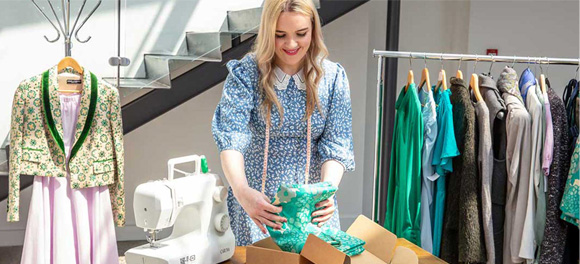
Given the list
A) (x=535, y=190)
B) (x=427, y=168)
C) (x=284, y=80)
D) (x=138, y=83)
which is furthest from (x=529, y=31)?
(x=284, y=80)

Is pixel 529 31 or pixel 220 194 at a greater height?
pixel 529 31

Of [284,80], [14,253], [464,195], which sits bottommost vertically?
[14,253]

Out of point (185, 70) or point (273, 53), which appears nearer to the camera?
point (273, 53)

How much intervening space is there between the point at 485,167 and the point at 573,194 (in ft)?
1.35

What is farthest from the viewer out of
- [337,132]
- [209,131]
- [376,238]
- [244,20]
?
[209,131]

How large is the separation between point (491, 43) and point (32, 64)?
365 cm

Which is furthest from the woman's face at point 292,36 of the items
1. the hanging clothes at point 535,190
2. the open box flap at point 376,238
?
the hanging clothes at point 535,190

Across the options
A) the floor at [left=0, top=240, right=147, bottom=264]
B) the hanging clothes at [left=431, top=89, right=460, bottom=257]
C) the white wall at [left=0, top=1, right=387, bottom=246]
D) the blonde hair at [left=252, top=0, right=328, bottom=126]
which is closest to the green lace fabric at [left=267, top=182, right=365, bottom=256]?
the blonde hair at [left=252, top=0, right=328, bottom=126]

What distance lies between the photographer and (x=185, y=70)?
13.5ft

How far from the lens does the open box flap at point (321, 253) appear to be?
4.86 ft

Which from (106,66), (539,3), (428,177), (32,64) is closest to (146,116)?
(106,66)

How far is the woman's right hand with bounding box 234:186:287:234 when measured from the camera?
5.45ft

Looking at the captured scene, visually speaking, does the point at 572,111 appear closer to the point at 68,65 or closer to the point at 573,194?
the point at 573,194

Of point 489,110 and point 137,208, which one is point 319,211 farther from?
point 489,110
